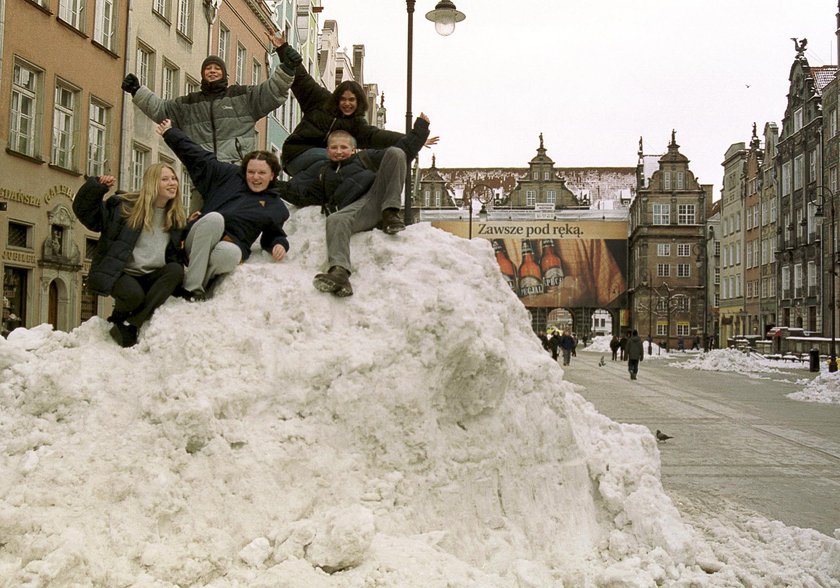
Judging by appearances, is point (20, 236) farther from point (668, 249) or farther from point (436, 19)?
point (668, 249)

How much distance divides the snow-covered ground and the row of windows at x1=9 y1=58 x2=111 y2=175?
41.4 ft

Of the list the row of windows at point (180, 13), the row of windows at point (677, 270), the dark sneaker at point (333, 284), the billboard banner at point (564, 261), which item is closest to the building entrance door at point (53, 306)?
the row of windows at point (180, 13)

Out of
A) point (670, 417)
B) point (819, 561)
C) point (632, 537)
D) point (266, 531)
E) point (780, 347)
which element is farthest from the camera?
point (780, 347)

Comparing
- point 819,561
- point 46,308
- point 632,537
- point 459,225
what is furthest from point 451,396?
point 459,225

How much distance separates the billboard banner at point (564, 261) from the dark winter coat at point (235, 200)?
5588 centimetres

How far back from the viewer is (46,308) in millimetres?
15578

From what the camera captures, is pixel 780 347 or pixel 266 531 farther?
pixel 780 347

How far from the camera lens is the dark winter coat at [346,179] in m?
5.11

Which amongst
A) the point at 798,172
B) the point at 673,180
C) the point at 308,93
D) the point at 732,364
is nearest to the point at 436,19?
the point at 308,93

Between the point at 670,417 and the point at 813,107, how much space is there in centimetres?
3557

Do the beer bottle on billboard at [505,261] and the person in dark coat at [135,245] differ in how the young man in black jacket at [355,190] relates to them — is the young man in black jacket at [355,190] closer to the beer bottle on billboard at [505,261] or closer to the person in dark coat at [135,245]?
the person in dark coat at [135,245]

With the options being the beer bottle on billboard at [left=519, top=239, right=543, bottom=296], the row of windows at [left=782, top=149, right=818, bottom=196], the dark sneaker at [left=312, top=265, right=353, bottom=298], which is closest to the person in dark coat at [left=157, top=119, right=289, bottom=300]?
the dark sneaker at [left=312, top=265, right=353, bottom=298]

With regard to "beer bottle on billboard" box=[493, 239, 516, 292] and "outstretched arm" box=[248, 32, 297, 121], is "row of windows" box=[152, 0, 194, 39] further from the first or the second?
"beer bottle on billboard" box=[493, 239, 516, 292]

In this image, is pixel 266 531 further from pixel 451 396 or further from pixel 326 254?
pixel 326 254
